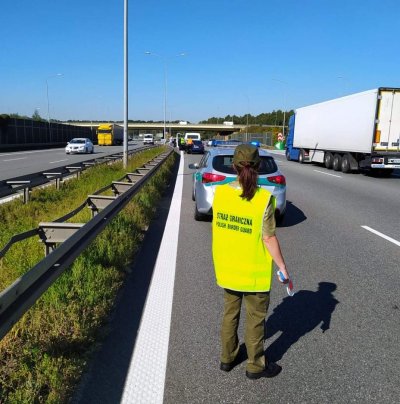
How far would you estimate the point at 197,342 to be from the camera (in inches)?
148

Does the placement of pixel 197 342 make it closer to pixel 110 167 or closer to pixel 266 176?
pixel 266 176

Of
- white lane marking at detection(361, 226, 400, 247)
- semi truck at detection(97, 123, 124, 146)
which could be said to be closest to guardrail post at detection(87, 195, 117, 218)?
white lane marking at detection(361, 226, 400, 247)

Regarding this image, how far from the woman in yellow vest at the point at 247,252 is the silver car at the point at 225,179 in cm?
508

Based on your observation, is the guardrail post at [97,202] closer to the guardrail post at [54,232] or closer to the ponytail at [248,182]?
the guardrail post at [54,232]

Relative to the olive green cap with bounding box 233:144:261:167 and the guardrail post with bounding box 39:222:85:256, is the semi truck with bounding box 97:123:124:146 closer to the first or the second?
the guardrail post with bounding box 39:222:85:256

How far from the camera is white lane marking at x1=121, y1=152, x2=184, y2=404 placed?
3026 mm

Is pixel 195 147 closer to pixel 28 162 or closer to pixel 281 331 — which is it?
pixel 28 162

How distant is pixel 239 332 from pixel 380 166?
57.7ft

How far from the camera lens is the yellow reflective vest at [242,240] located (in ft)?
10.1

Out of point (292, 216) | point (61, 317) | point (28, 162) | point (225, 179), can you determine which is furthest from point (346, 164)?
point (61, 317)

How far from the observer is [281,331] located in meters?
4.00

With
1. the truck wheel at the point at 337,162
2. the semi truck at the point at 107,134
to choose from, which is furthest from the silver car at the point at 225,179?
the semi truck at the point at 107,134

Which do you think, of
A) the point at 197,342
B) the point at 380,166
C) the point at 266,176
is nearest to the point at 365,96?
the point at 380,166

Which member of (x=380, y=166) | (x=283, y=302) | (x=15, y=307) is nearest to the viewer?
(x=15, y=307)
